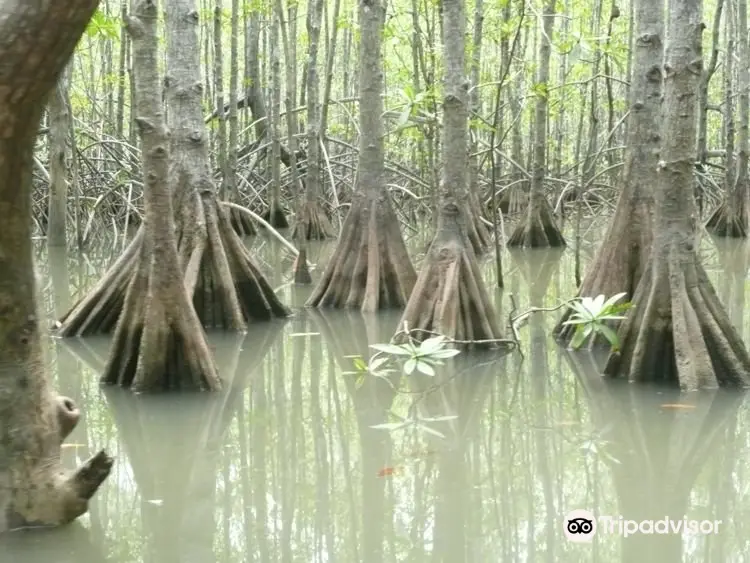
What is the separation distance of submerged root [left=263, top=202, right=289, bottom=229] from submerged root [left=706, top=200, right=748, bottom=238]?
5933mm

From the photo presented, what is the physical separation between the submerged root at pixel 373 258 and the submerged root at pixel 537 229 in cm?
470

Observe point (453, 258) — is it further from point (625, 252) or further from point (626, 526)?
point (626, 526)

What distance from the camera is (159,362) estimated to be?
486 cm

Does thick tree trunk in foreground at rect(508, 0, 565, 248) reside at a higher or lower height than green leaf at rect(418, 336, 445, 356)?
higher

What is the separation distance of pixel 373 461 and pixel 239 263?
322 cm

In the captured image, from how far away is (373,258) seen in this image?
23.6ft

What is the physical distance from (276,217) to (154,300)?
8662 millimetres

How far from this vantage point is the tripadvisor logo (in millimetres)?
3129

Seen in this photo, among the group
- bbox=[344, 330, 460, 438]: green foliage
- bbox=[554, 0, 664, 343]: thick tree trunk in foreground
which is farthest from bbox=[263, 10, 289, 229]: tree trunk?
bbox=[344, 330, 460, 438]: green foliage

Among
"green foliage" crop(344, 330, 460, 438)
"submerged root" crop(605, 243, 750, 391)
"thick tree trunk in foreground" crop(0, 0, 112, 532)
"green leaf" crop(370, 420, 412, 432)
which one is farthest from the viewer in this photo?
"submerged root" crop(605, 243, 750, 391)

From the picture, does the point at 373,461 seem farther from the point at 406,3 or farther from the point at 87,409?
the point at 406,3

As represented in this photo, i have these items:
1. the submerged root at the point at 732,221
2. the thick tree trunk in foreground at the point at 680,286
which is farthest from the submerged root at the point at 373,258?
the submerged root at the point at 732,221

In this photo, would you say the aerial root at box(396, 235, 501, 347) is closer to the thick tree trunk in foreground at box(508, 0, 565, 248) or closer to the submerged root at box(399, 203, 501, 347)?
the submerged root at box(399, 203, 501, 347)

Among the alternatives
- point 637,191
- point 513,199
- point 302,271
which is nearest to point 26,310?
point 637,191
